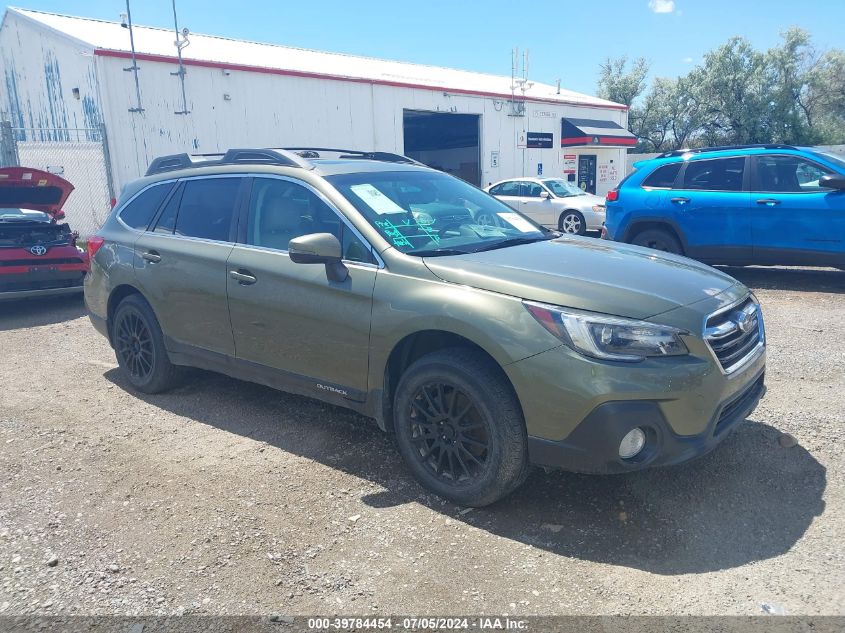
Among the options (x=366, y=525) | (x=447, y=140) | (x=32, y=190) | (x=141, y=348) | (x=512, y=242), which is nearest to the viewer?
(x=366, y=525)

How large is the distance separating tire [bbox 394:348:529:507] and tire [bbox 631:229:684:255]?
6.64 meters

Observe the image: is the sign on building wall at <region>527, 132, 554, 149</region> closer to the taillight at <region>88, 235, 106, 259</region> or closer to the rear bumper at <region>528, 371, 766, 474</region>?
the taillight at <region>88, 235, 106, 259</region>

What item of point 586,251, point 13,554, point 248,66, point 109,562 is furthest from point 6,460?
point 248,66

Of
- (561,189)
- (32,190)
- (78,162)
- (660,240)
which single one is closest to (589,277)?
(660,240)

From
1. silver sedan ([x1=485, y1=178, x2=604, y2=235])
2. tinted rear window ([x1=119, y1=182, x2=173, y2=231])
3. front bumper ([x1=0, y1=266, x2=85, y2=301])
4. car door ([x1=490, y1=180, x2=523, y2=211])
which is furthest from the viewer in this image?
car door ([x1=490, y1=180, x2=523, y2=211])

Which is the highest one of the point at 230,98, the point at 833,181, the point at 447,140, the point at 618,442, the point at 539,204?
the point at 230,98

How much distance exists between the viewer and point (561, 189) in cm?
1686

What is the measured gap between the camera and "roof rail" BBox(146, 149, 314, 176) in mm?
4445

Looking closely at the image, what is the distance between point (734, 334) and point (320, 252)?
7.23ft

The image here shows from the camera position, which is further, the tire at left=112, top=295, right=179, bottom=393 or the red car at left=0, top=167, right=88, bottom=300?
the red car at left=0, top=167, right=88, bottom=300

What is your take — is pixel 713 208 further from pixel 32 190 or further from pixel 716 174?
pixel 32 190

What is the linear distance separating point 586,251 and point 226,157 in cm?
275

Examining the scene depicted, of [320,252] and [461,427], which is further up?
[320,252]

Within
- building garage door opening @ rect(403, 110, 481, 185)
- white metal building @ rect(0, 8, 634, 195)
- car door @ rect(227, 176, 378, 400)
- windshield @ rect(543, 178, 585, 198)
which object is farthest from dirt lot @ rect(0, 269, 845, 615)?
building garage door opening @ rect(403, 110, 481, 185)
